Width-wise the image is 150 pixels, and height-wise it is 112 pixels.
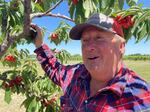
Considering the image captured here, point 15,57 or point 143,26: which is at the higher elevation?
point 143,26

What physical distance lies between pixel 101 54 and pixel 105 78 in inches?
6.9

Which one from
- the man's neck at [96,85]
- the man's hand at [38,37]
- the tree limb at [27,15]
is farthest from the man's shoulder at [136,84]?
the man's hand at [38,37]

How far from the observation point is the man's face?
2736 mm

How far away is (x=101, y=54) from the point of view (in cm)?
274

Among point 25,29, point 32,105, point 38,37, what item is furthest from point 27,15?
point 32,105

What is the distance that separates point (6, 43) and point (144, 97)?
4.31ft

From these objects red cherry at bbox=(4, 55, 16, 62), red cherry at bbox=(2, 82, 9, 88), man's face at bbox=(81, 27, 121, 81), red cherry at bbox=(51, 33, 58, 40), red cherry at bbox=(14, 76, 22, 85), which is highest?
man's face at bbox=(81, 27, 121, 81)

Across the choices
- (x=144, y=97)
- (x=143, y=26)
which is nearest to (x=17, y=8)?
(x=143, y=26)

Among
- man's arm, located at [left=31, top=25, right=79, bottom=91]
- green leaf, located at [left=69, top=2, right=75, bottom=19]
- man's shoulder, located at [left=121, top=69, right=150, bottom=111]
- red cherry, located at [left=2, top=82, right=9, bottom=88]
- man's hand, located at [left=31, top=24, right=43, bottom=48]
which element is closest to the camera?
man's shoulder, located at [left=121, top=69, right=150, bottom=111]

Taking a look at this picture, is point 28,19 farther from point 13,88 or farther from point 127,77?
point 13,88

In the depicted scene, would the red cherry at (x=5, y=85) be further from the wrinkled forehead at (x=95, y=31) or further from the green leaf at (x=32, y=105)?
the wrinkled forehead at (x=95, y=31)

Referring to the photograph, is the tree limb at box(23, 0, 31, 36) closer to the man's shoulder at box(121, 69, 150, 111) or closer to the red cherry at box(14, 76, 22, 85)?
the man's shoulder at box(121, 69, 150, 111)

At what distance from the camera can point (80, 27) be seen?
289cm

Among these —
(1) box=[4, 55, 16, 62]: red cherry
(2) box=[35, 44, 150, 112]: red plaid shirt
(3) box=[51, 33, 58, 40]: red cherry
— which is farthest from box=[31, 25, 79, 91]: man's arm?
(3) box=[51, 33, 58, 40]: red cherry
